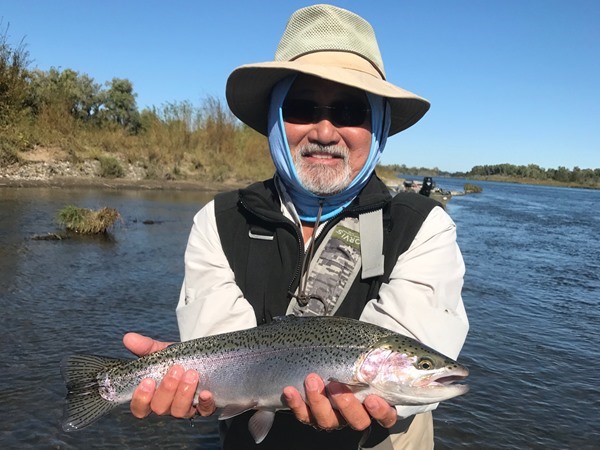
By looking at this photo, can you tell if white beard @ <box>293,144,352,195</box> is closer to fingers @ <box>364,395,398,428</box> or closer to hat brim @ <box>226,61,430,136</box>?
hat brim @ <box>226,61,430,136</box>

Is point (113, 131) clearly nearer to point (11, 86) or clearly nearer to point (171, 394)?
point (11, 86)

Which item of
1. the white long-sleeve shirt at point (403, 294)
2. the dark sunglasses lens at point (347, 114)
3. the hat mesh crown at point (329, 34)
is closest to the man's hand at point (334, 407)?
the white long-sleeve shirt at point (403, 294)

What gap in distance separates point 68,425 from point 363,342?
1.53 metres

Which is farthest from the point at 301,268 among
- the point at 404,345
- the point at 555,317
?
the point at 555,317

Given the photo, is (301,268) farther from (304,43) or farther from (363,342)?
(304,43)

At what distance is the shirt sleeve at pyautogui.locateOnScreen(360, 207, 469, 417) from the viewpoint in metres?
2.17

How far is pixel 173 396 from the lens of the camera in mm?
2268

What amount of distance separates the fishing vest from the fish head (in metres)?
0.36

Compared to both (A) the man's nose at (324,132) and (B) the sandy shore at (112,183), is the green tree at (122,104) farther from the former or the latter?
(A) the man's nose at (324,132)

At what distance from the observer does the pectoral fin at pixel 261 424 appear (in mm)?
2207

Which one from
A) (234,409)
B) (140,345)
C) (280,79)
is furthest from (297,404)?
(280,79)

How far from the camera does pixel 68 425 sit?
7.76ft

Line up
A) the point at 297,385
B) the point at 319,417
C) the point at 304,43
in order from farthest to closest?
the point at 304,43 → the point at 297,385 → the point at 319,417

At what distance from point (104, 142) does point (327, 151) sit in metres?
37.1
